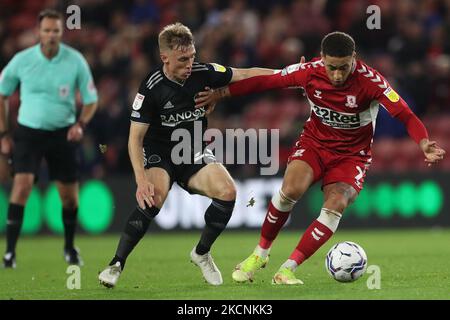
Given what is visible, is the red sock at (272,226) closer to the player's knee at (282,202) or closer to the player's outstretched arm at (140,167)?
the player's knee at (282,202)

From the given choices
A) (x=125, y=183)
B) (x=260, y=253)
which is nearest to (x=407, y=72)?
(x=125, y=183)

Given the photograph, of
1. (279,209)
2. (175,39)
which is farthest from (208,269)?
(175,39)

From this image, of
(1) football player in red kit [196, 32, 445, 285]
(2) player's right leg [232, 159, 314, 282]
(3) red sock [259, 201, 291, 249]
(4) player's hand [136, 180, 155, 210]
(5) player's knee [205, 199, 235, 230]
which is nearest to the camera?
(4) player's hand [136, 180, 155, 210]

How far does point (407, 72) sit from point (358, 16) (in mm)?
1292

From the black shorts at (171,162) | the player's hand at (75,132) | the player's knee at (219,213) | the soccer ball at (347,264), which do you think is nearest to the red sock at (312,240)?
the soccer ball at (347,264)

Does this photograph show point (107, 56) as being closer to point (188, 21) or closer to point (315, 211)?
point (188, 21)

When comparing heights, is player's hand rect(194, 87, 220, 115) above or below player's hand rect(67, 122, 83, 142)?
above

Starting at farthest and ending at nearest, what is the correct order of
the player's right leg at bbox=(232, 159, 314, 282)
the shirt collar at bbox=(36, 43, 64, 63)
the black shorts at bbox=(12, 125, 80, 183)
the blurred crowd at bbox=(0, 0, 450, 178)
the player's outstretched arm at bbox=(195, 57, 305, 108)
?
the blurred crowd at bbox=(0, 0, 450, 178) < the shirt collar at bbox=(36, 43, 64, 63) < the black shorts at bbox=(12, 125, 80, 183) < the player's outstretched arm at bbox=(195, 57, 305, 108) < the player's right leg at bbox=(232, 159, 314, 282)

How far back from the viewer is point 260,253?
332 inches

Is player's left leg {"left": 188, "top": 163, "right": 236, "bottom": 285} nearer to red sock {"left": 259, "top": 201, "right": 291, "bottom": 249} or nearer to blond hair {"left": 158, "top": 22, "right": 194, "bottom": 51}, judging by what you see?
red sock {"left": 259, "top": 201, "right": 291, "bottom": 249}

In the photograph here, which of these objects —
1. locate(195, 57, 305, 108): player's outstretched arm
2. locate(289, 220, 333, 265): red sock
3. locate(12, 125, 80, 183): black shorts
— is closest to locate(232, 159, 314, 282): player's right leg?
locate(289, 220, 333, 265): red sock

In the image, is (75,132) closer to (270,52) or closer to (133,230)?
(133,230)

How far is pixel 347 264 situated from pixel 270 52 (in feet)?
29.3

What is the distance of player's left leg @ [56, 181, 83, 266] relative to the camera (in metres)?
10.8
